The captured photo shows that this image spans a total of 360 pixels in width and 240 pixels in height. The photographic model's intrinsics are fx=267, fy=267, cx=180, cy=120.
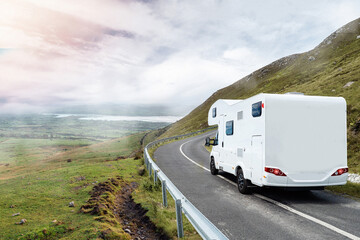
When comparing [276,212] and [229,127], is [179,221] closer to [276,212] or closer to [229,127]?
[276,212]

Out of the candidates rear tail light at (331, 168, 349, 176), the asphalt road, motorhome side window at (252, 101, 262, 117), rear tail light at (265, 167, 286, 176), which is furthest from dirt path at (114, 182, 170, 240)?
rear tail light at (331, 168, 349, 176)

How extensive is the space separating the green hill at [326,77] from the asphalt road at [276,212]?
6.56 m

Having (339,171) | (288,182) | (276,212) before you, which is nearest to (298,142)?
(288,182)

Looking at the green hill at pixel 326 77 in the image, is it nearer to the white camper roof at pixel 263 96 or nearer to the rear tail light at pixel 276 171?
the white camper roof at pixel 263 96

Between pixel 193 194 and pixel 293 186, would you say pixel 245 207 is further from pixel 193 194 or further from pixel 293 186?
pixel 193 194

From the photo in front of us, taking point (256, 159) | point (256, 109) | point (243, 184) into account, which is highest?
point (256, 109)

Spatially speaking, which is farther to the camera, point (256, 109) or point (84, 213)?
point (256, 109)

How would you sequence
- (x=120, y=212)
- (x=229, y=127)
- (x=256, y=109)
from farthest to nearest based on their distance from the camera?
(x=229, y=127) < (x=256, y=109) < (x=120, y=212)

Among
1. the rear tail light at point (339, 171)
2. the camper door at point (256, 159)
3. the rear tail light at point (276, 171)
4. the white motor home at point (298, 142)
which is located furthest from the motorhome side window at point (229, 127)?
the rear tail light at point (339, 171)

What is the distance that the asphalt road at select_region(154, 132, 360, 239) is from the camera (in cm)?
583

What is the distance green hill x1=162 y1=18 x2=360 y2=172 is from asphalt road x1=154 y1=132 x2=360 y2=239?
21.5ft

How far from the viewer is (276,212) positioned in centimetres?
742

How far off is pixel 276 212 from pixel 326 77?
1867 inches

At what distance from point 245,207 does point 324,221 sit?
215 centimetres
